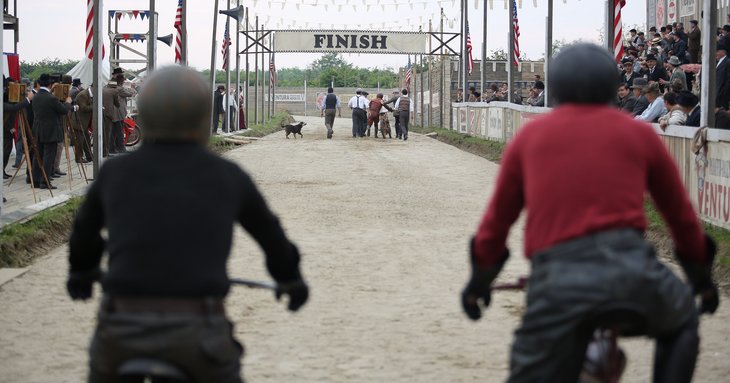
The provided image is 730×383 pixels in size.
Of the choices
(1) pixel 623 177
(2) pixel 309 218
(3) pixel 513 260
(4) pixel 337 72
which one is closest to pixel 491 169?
(2) pixel 309 218

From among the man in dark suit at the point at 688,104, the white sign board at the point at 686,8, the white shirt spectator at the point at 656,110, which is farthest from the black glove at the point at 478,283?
the white sign board at the point at 686,8

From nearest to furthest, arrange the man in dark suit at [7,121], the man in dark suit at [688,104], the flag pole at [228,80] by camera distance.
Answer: the man in dark suit at [688,104] → the man in dark suit at [7,121] → the flag pole at [228,80]

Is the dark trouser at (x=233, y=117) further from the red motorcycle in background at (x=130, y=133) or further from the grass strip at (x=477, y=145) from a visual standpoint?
the red motorcycle in background at (x=130, y=133)

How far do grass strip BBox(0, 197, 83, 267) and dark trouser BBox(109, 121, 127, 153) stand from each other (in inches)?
400

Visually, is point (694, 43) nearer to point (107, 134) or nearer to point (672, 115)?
point (672, 115)

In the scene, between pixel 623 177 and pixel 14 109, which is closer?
pixel 623 177

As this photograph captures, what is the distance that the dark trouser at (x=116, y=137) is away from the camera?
24.6 metres

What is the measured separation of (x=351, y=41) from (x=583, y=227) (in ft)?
161

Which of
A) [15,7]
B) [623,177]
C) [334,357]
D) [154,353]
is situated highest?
[15,7]

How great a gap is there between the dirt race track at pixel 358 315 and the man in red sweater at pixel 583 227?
2787mm

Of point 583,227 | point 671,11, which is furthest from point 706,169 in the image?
point 671,11

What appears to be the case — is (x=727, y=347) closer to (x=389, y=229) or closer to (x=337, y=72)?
(x=389, y=229)

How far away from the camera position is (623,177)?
3.94 metres

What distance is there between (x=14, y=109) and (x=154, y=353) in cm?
1329
